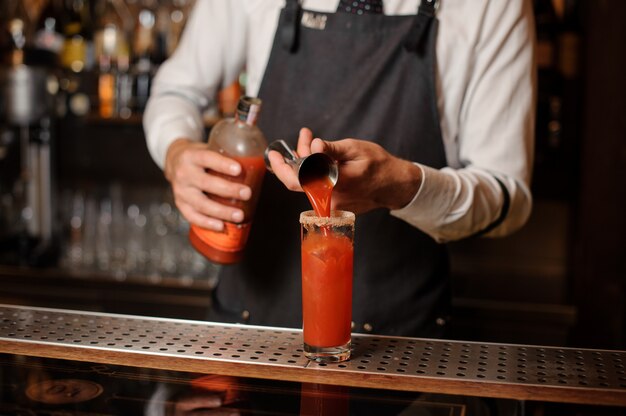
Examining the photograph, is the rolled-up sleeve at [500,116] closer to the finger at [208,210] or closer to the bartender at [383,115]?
the bartender at [383,115]

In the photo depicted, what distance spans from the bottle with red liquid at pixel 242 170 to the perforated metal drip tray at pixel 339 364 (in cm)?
14

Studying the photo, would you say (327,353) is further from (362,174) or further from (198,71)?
(198,71)

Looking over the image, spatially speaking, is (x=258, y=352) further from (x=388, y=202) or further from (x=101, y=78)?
(x=101, y=78)

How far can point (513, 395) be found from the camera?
0.99 metres

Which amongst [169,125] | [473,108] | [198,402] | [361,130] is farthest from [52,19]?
[198,402]

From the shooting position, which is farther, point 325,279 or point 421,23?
point 421,23

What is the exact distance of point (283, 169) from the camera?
1.11 m

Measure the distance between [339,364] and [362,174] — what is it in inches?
10.9

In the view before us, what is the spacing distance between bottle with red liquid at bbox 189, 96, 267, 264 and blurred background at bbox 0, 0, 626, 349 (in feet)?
4.96

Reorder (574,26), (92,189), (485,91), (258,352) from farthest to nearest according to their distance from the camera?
(92,189)
(574,26)
(485,91)
(258,352)

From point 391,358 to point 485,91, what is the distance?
0.66 meters

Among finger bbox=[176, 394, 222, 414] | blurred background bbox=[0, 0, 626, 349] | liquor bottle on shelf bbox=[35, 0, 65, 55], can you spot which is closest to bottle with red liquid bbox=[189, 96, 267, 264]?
finger bbox=[176, 394, 222, 414]

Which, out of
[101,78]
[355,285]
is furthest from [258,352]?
[101,78]

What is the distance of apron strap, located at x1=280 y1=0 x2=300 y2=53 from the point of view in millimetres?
1636
